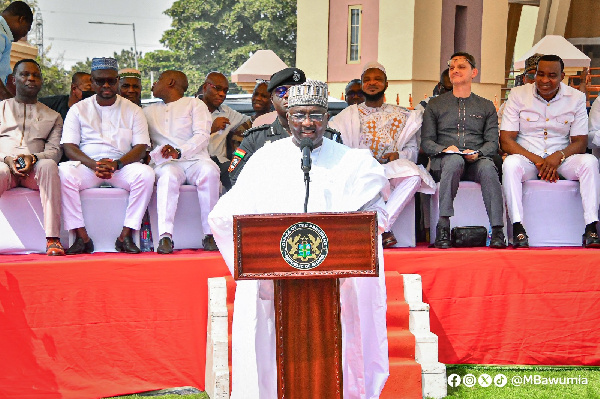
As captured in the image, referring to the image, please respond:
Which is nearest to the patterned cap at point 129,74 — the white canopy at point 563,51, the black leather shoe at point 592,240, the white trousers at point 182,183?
the white trousers at point 182,183

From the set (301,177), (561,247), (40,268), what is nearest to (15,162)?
(40,268)

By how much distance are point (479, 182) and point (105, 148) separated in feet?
10.5

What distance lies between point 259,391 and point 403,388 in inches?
68.6

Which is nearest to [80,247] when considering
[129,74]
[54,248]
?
[54,248]

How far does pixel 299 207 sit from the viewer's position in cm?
450

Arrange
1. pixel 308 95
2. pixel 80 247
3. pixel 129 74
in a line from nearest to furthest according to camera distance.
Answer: pixel 308 95
pixel 80 247
pixel 129 74

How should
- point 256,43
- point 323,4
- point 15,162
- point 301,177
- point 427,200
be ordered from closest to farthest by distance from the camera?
point 301,177, point 15,162, point 427,200, point 323,4, point 256,43

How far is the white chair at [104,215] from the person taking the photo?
7156 mm

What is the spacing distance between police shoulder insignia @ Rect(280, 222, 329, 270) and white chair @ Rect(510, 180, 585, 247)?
433 centimetres

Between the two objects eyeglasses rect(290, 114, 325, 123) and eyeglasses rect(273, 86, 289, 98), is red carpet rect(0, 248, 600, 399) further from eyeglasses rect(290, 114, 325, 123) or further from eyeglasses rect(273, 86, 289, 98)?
eyeglasses rect(290, 114, 325, 123)

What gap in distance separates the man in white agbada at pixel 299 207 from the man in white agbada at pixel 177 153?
96.7 inches

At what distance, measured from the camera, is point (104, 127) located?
7363 mm

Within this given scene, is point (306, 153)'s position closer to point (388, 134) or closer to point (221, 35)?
point (388, 134)

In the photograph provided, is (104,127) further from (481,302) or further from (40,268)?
(481,302)
